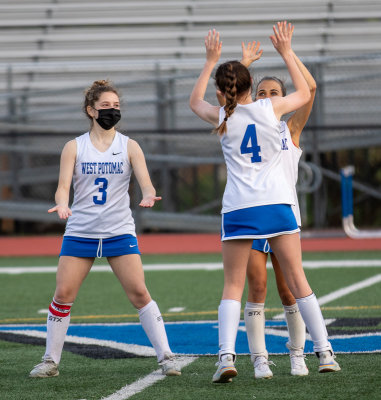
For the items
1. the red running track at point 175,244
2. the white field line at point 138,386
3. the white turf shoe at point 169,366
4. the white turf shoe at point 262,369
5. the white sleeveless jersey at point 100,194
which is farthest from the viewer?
the red running track at point 175,244

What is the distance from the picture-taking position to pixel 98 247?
515 centimetres

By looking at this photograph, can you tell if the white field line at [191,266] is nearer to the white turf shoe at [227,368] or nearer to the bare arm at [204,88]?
the bare arm at [204,88]

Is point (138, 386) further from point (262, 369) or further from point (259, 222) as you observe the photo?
point (259, 222)

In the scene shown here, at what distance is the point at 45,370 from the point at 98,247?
2.50 ft

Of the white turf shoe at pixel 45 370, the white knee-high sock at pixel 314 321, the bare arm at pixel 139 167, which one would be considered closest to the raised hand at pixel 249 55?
the bare arm at pixel 139 167

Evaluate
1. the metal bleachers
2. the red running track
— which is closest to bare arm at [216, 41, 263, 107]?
the red running track

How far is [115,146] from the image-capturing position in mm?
5277

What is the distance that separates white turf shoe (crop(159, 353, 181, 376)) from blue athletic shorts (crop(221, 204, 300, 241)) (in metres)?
0.85

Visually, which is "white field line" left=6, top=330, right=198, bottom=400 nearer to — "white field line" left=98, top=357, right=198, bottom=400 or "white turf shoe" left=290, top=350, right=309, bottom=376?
"white field line" left=98, top=357, right=198, bottom=400

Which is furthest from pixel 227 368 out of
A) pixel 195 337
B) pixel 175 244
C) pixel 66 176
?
pixel 175 244

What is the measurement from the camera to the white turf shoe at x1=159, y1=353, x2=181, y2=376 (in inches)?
199

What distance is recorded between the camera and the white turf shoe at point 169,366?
5.07m

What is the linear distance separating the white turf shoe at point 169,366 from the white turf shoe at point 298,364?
2.11ft

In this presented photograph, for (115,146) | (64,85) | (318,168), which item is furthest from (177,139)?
(115,146)
